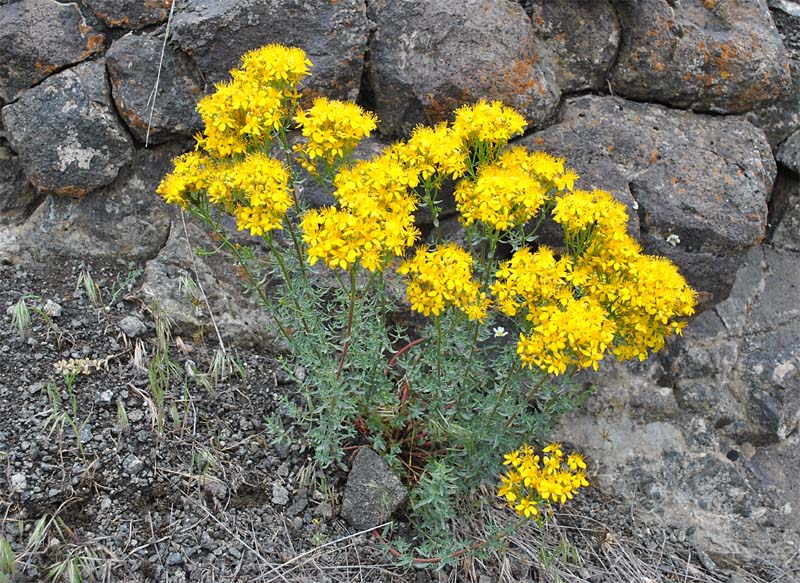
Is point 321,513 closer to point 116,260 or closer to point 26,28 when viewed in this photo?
point 116,260

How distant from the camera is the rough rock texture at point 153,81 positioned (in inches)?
148

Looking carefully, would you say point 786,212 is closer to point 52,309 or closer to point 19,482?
point 52,309

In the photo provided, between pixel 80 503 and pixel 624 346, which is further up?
→ pixel 624 346

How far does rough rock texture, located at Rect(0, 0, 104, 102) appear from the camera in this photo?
3.81 m

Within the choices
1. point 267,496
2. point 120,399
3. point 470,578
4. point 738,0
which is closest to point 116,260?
point 120,399

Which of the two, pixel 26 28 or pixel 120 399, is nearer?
pixel 120 399

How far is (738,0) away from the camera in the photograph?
405 cm

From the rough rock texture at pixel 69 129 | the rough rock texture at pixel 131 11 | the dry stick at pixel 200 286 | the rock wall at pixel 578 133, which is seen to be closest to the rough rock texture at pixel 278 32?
the rock wall at pixel 578 133

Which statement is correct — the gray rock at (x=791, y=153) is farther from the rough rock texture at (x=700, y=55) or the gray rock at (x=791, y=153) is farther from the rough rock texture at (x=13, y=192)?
the rough rock texture at (x=13, y=192)

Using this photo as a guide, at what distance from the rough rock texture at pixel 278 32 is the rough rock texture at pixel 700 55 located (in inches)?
54.6

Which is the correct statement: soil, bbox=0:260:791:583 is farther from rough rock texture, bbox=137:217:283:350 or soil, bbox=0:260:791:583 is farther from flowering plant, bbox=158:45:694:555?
flowering plant, bbox=158:45:694:555

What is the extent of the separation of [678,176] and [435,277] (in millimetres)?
1729

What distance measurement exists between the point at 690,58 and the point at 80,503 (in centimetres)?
353

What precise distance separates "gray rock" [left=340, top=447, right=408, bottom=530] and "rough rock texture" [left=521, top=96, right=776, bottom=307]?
1.69 metres
